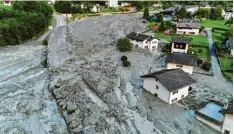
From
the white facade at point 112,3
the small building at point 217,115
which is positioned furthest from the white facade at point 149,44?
the white facade at point 112,3

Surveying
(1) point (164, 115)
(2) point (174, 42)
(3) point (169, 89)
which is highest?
(2) point (174, 42)

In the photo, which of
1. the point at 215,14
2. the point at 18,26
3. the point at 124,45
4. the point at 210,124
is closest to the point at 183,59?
the point at 124,45

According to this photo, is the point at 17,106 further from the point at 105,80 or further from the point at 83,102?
the point at 105,80

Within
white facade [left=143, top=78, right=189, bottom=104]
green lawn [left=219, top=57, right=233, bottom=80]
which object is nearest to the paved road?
green lawn [left=219, top=57, right=233, bottom=80]

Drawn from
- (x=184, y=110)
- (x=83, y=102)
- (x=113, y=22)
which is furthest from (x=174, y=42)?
(x=113, y=22)

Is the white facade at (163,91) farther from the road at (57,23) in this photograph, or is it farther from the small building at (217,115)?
the road at (57,23)

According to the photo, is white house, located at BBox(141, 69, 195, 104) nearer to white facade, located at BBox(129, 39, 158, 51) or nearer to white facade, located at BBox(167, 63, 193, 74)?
white facade, located at BBox(167, 63, 193, 74)
